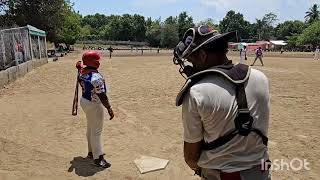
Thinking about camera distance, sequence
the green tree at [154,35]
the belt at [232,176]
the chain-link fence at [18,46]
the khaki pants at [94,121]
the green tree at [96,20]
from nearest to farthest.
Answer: the belt at [232,176], the khaki pants at [94,121], the chain-link fence at [18,46], the green tree at [154,35], the green tree at [96,20]

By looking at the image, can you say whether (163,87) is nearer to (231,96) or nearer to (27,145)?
(27,145)

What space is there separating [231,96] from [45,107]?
32.8 feet

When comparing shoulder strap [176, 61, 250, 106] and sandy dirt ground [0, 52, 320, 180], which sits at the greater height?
shoulder strap [176, 61, 250, 106]

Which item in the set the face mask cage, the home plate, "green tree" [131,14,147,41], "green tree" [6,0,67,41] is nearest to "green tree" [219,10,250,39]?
"green tree" [131,14,147,41]

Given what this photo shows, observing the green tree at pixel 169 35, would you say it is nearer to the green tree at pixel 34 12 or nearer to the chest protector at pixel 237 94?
the green tree at pixel 34 12

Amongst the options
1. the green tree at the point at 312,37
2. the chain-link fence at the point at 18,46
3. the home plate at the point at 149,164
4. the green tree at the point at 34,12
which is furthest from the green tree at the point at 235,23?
the home plate at the point at 149,164

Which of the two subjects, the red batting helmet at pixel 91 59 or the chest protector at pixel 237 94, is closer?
the chest protector at pixel 237 94

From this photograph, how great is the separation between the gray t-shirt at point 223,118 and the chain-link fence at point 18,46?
1689cm

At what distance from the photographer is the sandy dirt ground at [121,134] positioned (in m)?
6.20

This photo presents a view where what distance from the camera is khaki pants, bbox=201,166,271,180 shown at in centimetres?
255

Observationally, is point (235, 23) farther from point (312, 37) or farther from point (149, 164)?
point (149, 164)

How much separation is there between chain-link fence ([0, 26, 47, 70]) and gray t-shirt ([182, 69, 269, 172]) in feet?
55.4

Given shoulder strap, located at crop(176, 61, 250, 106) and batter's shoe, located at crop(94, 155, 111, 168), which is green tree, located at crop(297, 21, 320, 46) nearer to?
batter's shoe, located at crop(94, 155, 111, 168)

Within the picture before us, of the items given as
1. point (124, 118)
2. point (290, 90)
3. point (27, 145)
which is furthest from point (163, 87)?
point (27, 145)
